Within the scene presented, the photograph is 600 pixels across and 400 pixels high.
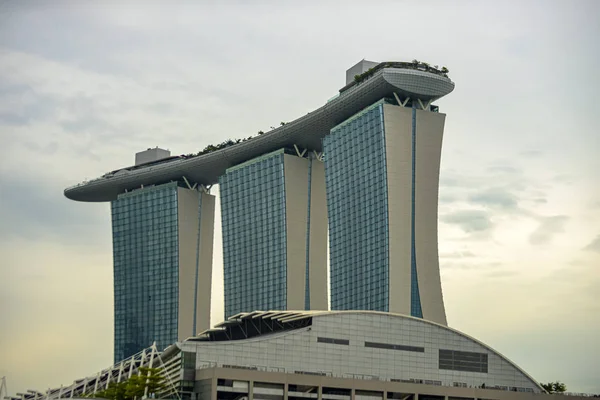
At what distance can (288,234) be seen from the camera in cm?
18862

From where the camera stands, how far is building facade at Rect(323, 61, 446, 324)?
157750mm

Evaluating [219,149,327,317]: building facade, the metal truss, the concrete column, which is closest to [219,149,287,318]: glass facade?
[219,149,327,317]: building facade

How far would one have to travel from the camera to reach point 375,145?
164250mm

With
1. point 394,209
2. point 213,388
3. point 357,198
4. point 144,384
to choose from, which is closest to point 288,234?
point 357,198

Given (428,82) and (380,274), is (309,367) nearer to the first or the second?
(380,274)

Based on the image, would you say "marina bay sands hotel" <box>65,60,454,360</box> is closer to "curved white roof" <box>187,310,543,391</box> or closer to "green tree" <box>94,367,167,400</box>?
"curved white roof" <box>187,310,543,391</box>

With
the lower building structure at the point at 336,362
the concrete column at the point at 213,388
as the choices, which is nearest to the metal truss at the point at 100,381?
the lower building structure at the point at 336,362

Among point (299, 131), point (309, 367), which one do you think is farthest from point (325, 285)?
point (309, 367)

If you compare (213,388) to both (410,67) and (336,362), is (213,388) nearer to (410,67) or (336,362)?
(336,362)

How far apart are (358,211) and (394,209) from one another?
1049 centimetres

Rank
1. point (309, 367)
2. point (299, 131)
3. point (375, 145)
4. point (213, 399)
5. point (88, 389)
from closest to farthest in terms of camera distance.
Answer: point (213, 399), point (309, 367), point (88, 389), point (375, 145), point (299, 131)

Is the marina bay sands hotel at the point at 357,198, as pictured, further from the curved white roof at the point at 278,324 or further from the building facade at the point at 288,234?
the curved white roof at the point at 278,324

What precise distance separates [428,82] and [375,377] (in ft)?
162

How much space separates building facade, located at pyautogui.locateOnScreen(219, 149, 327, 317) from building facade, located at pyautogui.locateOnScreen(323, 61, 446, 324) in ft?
53.9
